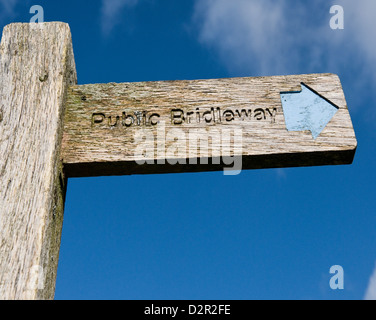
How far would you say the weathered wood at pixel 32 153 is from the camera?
171 centimetres

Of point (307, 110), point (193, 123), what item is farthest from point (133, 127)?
point (307, 110)

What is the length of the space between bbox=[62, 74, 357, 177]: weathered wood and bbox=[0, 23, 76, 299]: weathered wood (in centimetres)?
10

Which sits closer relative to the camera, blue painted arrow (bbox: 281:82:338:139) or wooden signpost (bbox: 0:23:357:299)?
wooden signpost (bbox: 0:23:357:299)

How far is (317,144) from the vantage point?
197 cm

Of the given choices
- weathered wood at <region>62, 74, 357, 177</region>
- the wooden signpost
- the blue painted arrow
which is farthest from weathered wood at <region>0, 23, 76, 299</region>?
the blue painted arrow

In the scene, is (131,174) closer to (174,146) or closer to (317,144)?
(174,146)

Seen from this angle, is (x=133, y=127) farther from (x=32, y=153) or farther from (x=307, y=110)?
(x=307, y=110)

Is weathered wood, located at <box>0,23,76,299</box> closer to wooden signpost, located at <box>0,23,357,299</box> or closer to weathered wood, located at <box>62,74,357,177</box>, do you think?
wooden signpost, located at <box>0,23,357,299</box>

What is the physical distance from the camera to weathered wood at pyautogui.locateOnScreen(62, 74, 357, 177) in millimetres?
1979

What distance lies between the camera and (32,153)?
6.29 ft
